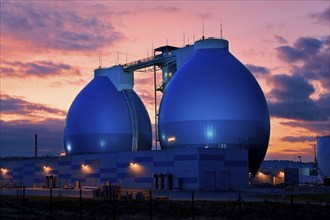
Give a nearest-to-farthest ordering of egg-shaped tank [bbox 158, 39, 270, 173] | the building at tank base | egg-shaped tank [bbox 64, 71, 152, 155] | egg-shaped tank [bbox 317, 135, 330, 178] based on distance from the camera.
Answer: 1. the building at tank base
2. egg-shaped tank [bbox 158, 39, 270, 173]
3. egg-shaped tank [bbox 64, 71, 152, 155]
4. egg-shaped tank [bbox 317, 135, 330, 178]

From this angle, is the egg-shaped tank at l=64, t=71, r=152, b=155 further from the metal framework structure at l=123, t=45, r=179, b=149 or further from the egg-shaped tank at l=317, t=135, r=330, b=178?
the egg-shaped tank at l=317, t=135, r=330, b=178

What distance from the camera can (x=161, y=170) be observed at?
7031 cm

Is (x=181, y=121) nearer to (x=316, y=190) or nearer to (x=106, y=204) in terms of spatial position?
(x=316, y=190)

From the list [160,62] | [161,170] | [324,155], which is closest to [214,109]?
[161,170]

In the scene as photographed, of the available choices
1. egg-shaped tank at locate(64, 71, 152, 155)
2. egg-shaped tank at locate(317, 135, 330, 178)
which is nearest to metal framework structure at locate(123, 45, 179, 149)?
egg-shaped tank at locate(64, 71, 152, 155)

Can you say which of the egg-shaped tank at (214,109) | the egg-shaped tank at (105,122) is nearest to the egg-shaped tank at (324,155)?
the egg-shaped tank at (214,109)

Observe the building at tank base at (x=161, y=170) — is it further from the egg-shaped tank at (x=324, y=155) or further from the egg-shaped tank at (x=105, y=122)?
the egg-shaped tank at (x=324, y=155)

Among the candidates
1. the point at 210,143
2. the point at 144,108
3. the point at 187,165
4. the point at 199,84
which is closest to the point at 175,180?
the point at 187,165

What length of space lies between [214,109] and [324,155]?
31.9m

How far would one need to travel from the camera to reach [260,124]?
76000 mm

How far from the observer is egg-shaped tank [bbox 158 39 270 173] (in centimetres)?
7238

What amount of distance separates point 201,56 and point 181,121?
11.2m

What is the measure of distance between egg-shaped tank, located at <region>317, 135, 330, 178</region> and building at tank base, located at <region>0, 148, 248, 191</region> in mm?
28739

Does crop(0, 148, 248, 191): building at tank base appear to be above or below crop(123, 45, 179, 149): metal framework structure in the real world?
below
